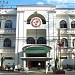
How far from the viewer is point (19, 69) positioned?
133 feet

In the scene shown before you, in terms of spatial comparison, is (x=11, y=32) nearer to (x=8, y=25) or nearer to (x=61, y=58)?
(x=8, y=25)

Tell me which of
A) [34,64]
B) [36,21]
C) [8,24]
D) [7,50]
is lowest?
[34,64]

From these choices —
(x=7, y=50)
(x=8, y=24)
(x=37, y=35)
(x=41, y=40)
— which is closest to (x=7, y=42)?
(x=7, y=50)

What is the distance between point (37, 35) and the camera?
45.1 metres

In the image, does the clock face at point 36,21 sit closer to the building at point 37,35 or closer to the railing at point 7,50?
the building at point 37,35

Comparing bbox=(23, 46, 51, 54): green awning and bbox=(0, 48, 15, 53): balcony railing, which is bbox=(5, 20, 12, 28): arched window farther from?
bbox=(23, 46, 51, 54): green awning

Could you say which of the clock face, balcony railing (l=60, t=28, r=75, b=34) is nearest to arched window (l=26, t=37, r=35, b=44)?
the clock face

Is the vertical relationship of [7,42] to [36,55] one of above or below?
above

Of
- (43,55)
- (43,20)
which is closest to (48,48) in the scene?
(43,55)

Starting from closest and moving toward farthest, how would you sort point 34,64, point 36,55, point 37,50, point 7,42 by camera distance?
point 37,50 → point 34,64 → point 36,55 → point 7,42

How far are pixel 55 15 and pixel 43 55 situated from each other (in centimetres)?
679

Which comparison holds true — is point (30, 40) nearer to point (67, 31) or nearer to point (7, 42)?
point (7, 42)

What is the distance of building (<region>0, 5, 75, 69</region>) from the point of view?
43.0m

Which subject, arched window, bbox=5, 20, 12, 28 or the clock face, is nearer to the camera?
the clock face
